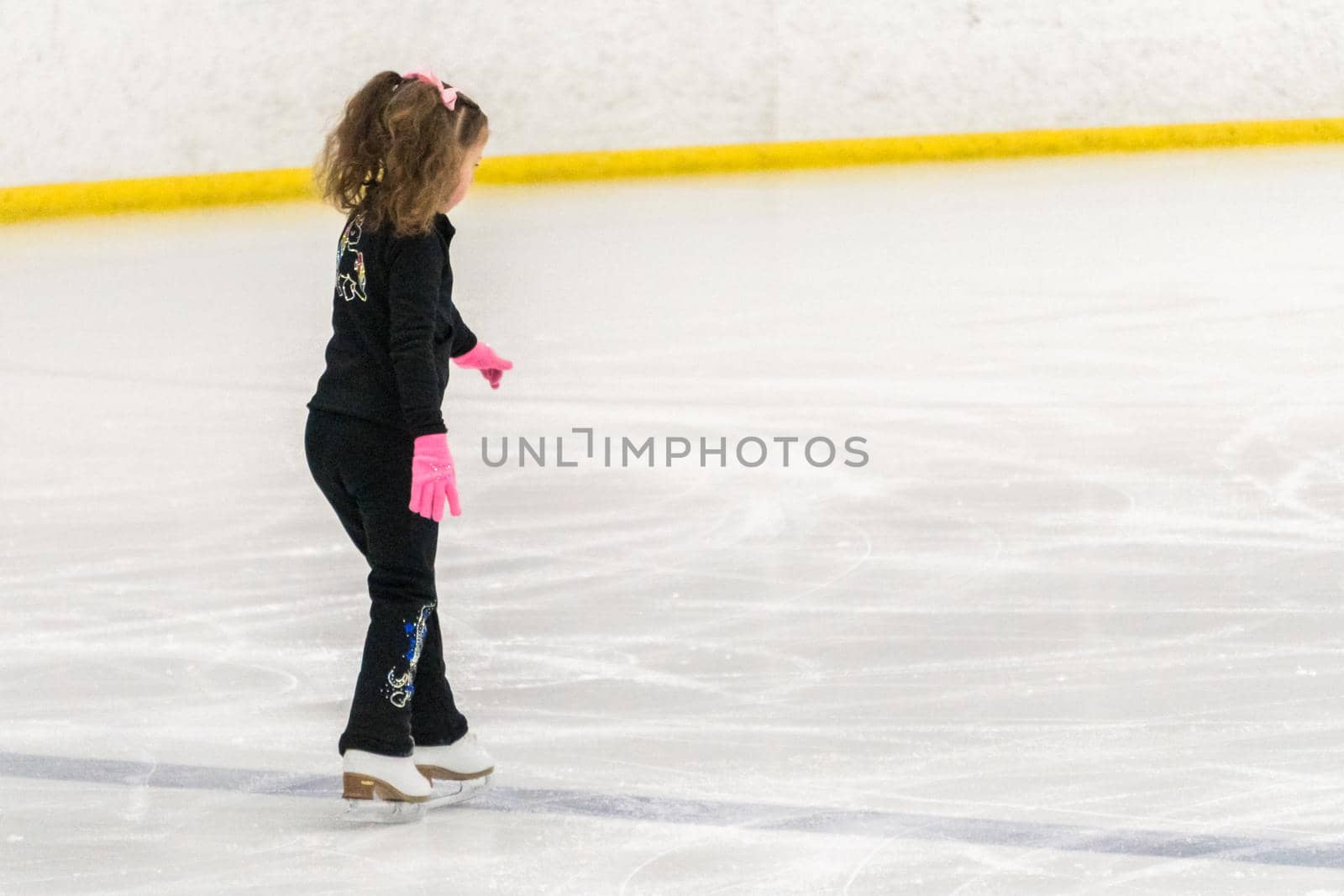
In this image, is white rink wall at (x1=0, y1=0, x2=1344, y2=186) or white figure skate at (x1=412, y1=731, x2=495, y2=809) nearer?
white figure skate at (x1=412, y1=731, x2=495, y2=809)

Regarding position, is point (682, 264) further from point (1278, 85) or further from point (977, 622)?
point (1278, 85)

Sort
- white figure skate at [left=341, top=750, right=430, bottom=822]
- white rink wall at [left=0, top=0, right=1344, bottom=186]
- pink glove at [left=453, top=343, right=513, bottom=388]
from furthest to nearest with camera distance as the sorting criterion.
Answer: white rink wall at [left=0, top=0, right=1344, bottom=186], pink glove at [left=453, top=343, right=513, bottom=388], white figure skate at [left=341, top=750, right=430, bottom=822]

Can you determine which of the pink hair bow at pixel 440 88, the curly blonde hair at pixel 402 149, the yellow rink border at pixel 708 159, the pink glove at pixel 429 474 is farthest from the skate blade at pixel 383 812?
the yellow rink border at pixel 708 159

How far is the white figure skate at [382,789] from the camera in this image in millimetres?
1916

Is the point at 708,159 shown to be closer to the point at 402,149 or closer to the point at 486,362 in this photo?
the point at 486,362

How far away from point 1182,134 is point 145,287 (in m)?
5.74

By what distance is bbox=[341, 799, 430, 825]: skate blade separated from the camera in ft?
6.29

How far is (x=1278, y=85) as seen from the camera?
933 cm

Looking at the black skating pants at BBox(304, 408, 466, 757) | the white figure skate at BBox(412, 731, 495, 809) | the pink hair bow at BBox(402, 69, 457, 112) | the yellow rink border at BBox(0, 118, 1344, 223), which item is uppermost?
the yellow rink border at BBox(0, 118, 1344, 223)

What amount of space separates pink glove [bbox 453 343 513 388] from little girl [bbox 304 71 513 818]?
0.34 ft

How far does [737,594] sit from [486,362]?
80 cm

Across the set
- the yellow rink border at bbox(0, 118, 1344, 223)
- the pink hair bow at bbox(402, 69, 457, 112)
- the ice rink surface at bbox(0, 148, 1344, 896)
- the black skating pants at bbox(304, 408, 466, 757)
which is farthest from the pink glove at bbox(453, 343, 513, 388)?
the yellow rink border at bbox(0, 118, 1344, 223)

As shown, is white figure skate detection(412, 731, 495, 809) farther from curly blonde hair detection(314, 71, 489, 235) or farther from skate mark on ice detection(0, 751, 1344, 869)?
curly blonde hair detection(314, 71, 489, 235)

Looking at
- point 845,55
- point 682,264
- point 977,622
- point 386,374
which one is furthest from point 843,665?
point 845,55
